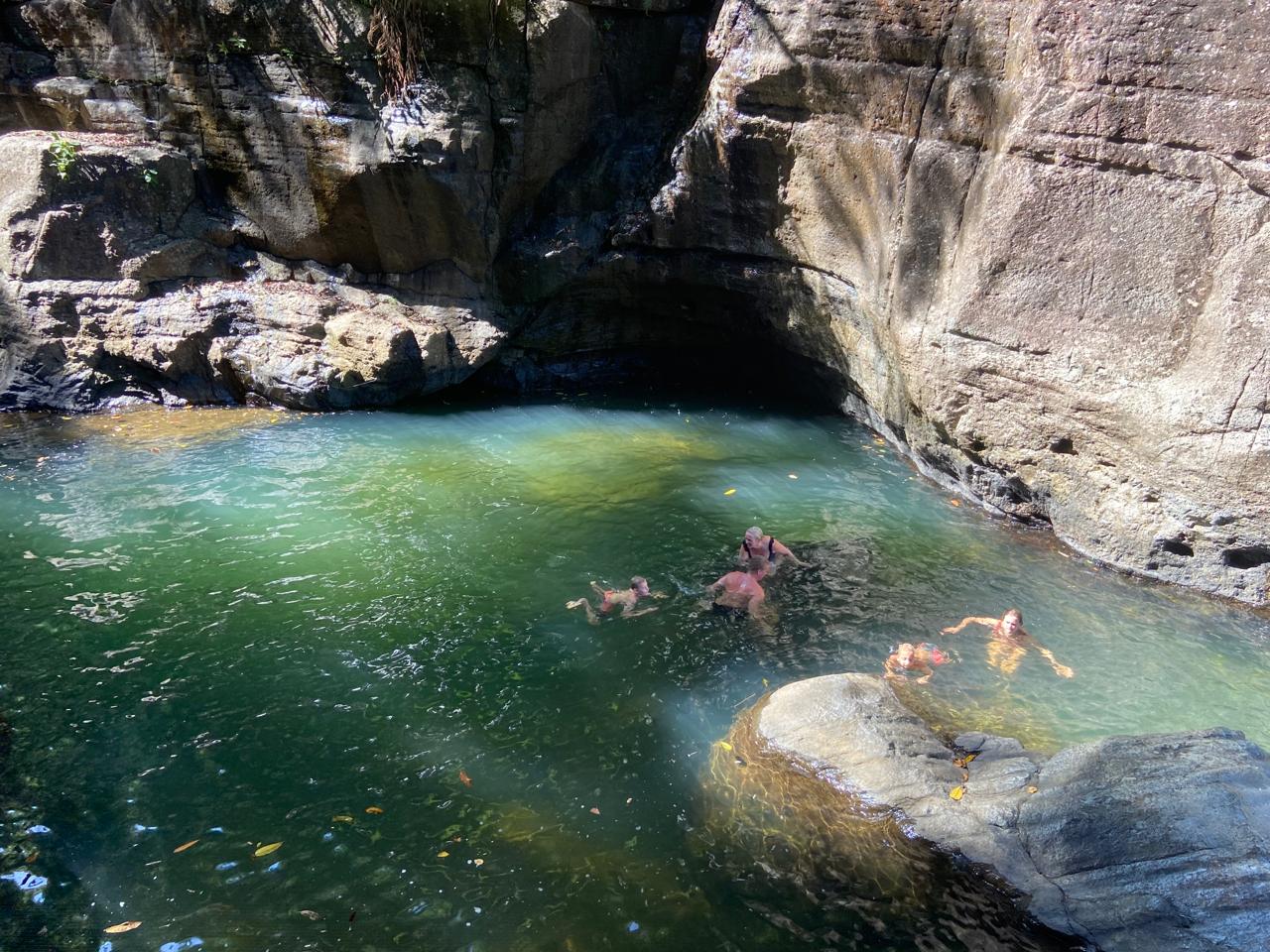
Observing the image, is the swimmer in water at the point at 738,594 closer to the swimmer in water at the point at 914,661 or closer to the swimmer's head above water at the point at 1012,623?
the swimmer in water at the point at 914,661

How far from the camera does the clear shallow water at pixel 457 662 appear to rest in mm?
4043

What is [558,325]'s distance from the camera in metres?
12.2

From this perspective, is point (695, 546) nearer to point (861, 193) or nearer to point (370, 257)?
point (861, 193)

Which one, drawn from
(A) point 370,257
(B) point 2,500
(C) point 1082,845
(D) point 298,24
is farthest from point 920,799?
(D) point 298,24

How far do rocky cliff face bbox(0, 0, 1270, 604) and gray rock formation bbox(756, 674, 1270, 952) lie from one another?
3.25m

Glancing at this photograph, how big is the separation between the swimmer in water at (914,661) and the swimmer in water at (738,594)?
105 cm

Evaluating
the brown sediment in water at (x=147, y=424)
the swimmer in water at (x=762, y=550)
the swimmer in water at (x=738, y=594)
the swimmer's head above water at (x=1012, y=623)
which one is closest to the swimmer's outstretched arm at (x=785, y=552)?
the swimmer in water at (x=762, y=550)

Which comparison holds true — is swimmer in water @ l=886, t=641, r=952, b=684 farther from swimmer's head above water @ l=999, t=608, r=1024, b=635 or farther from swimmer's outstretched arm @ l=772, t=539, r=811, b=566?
swimmer's outstretched arm @ l=772, t=539, r=811, b=566

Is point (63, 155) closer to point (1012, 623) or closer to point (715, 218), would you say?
point (715, 218)

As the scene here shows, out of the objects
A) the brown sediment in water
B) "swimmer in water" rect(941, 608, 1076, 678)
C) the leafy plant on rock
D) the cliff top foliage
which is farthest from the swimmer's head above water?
the leafy plant on rock

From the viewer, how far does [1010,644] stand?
20.7ft

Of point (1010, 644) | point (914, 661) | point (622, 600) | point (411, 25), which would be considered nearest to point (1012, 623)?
point (1010, 644)

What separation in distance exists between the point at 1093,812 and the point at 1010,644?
2299 mm

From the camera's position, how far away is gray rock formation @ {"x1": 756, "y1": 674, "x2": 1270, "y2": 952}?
3668 millimetres
